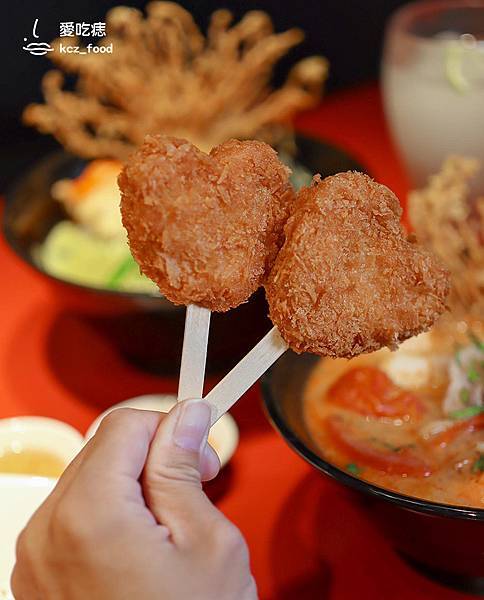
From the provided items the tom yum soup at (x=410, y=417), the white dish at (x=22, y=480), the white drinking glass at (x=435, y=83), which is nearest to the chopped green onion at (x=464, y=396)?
the tom yum soup at (x=410, y=417)

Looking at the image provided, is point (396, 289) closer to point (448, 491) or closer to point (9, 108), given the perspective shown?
point (448, 491)

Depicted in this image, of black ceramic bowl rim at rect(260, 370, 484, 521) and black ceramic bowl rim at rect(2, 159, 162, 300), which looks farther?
black ceramic bowl rim at rect(2, 159, 162, 300)

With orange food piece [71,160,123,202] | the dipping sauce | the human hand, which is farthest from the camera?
orange food piece [71,160,123,202]

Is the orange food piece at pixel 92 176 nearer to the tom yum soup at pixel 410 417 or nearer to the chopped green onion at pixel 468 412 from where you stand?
the tom yum soup at pixel 410 417

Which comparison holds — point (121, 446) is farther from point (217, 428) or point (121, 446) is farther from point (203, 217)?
point (217, 428)

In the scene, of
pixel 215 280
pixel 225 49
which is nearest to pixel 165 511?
pixel 215 280

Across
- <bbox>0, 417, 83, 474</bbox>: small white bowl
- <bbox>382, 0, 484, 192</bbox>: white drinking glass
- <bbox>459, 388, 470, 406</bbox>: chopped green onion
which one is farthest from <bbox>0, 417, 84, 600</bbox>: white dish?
<bbox>382, 0, 484, 192</bbox>: white drinking glass

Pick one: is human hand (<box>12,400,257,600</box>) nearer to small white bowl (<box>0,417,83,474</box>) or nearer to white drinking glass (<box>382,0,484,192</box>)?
small white bowl (<box>0,417,83,474</box>)
